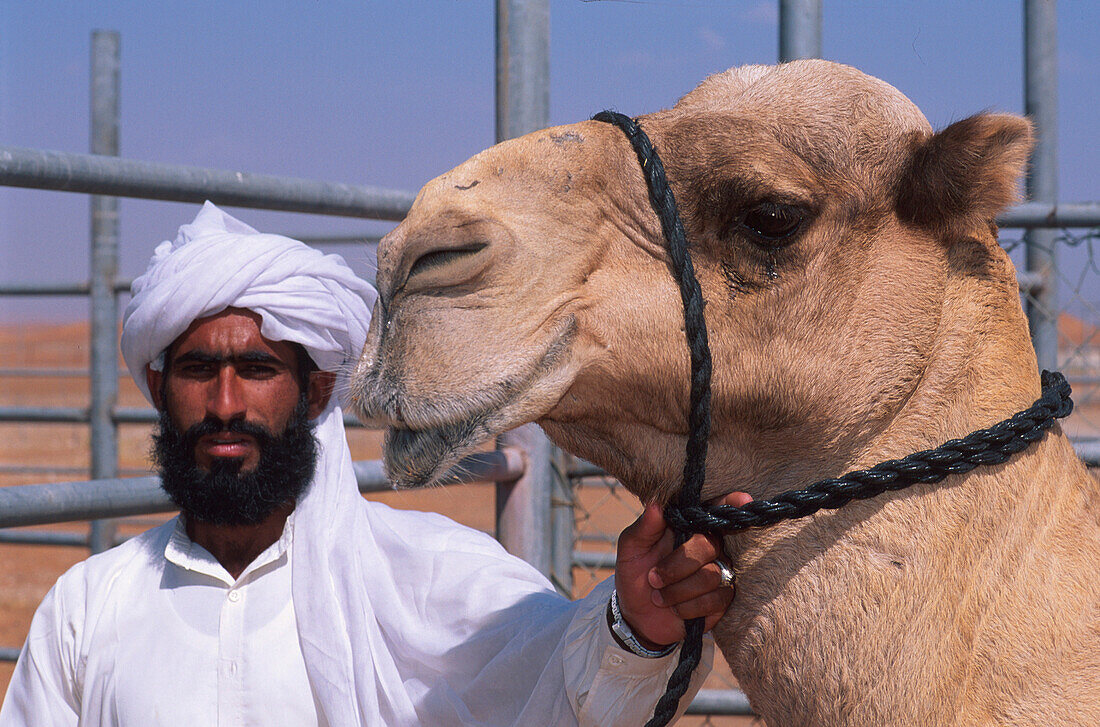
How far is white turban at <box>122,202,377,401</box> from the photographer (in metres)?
2.44

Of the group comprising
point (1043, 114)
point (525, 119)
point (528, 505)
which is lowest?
point (528, 505)

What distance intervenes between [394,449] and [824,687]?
660mm

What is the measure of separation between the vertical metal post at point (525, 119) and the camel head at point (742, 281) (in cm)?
141

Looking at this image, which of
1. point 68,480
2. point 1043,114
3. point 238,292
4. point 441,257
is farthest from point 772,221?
point 68,480

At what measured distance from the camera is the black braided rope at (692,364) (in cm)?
144

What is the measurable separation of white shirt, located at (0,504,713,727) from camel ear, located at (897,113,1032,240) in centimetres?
103

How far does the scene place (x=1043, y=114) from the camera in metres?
3.35

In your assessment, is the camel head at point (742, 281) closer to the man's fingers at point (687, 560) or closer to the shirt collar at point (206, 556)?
the man's fingers at point (687, 560)

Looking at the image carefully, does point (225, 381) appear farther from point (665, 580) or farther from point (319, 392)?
point (665, 580)

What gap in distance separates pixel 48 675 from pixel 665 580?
1478 millimetres

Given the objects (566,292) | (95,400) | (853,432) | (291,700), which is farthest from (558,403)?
(95,400)

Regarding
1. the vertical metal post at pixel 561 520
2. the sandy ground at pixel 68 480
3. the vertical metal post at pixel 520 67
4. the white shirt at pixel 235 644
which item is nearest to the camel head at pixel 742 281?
the sandy ground at pixel 68 480

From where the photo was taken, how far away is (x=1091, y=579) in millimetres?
1426

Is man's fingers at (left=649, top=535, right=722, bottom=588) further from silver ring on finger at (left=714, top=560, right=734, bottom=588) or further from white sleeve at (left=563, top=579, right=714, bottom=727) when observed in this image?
white sleeve at (left=563, top=579, right=714, bottom=727)
